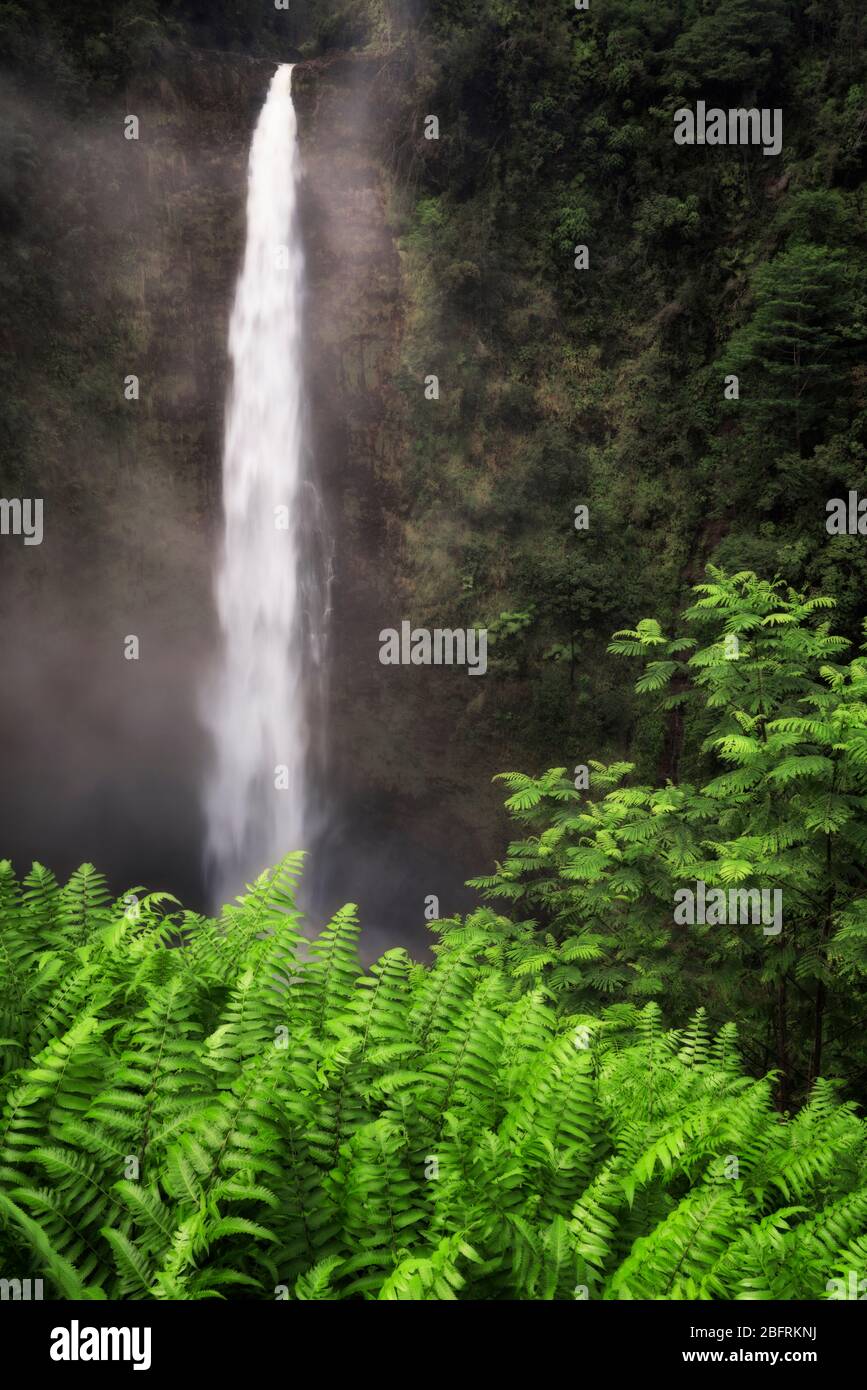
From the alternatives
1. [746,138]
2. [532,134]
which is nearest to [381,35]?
[532,134]

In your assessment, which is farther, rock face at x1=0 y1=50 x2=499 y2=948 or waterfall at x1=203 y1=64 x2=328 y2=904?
waterfall at x1=203 y1=64 x2=328 y2=904

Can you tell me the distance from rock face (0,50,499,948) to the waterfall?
45 centimetres

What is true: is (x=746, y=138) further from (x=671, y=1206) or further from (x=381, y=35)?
(x=671, y=1206)

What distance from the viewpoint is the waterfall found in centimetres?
2142

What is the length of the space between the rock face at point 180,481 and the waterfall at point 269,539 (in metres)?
0.45

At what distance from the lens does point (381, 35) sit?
A: 22578 mm

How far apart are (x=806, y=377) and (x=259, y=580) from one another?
13.3m

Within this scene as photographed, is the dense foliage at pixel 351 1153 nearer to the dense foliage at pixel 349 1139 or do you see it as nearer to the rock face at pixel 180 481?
the dense foliage at pixel 349 1139

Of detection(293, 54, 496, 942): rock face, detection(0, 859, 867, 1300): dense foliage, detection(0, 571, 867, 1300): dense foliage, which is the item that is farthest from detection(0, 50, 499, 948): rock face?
detection(0, 859, 867, 1300): dense foliage

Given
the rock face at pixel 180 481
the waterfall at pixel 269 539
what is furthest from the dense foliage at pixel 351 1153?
the waterfall at pixel 269 539

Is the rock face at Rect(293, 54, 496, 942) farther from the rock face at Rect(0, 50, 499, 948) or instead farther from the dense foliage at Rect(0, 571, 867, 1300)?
the dense foliage at Rect(0, 571, 867, 1300)

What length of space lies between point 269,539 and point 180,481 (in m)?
2.90

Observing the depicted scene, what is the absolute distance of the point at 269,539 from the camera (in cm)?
2169

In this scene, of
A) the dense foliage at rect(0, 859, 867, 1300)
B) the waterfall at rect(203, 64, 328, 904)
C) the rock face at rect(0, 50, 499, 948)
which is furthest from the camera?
the waterfall at rect(203, 64, 328, 904)
